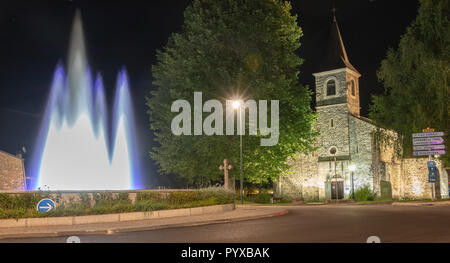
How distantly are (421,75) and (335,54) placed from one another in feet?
60.9

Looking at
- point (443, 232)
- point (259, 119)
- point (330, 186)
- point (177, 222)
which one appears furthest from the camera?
point (330, 186)

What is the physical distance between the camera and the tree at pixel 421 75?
31578mm

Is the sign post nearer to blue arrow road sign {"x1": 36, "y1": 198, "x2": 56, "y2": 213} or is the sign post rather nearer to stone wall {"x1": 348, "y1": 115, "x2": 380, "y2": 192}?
stone wall {"x1": 348, "y1": 115, "x2": 380, "y2": 192}

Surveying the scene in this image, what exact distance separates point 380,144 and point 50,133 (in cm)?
2861

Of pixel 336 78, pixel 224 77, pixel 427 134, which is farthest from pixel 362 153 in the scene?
pixel 224 77

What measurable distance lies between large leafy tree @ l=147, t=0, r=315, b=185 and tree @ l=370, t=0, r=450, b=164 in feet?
29.7

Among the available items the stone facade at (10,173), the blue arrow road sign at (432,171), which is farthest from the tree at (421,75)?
the stone facade at (10,173)

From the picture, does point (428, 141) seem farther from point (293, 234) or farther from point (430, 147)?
point (293, 234)

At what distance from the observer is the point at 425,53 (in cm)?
3259

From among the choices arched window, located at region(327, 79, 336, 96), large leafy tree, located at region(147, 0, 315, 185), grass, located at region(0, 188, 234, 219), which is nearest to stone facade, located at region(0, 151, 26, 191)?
large leafy tree, located at region(147, 0, 315, 185)

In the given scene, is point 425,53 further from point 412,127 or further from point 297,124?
point 297,124

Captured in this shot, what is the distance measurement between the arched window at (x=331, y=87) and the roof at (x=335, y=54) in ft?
4.89

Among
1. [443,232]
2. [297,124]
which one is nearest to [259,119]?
[297,124]

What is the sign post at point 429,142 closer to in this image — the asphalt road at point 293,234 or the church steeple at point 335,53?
the church steeple at point 335,53
